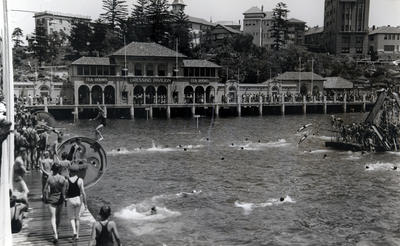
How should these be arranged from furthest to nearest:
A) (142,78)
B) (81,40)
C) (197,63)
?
1. (197,63)
2. (142,78)
3. (81,40)

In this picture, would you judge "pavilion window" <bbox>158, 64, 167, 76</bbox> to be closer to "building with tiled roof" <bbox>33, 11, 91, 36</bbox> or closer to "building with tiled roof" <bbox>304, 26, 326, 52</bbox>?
"building with tiled roof" <bbox>304, 26, 326, 52</bbox>

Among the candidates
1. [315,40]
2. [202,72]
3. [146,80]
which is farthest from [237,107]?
[315,40]

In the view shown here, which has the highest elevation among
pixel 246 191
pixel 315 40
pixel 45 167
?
pixel 315 40

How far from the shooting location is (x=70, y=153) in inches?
269

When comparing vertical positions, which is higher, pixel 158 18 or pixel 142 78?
pixel 158 18

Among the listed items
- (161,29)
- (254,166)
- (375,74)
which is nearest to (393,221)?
(254,166)

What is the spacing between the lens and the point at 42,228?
19.6 ft

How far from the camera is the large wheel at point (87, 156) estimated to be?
275 inches

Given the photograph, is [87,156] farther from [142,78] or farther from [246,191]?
[142,78]

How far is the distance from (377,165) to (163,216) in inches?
303

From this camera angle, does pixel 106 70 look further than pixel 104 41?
Yes

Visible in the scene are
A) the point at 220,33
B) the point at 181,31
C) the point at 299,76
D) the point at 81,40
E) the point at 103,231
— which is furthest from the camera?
the point at 220,33

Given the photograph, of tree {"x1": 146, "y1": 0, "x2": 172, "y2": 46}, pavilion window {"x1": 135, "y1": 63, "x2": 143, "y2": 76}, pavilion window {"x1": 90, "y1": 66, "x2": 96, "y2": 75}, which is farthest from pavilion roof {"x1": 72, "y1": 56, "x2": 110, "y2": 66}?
pavilion window {"x1": 135, "y1": 63, "x2": 143, "y2": 76}

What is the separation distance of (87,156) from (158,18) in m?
12.2
